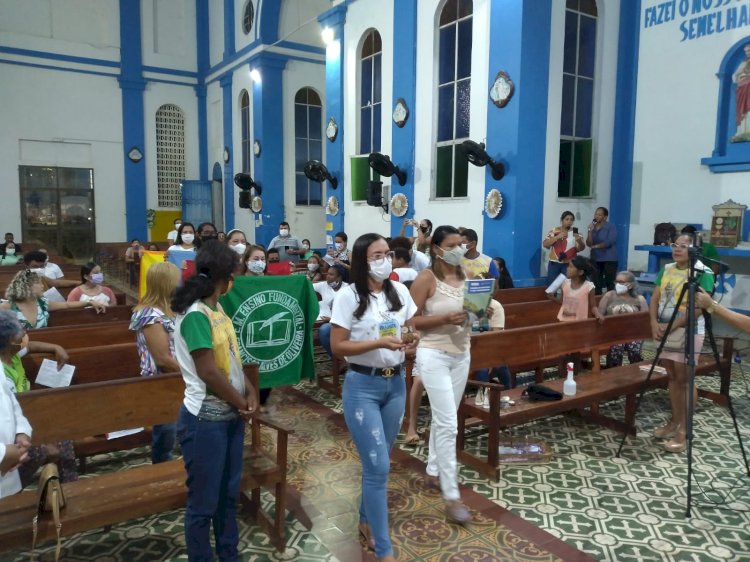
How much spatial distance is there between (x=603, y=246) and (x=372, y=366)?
7233 millimetres

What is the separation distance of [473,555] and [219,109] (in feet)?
57.2

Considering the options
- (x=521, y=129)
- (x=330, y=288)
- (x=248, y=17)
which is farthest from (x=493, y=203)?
(x=248, y=17)

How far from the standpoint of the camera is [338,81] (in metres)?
12.5

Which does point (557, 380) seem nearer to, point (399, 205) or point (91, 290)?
point (91, 290)

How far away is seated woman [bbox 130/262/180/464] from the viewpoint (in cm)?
336

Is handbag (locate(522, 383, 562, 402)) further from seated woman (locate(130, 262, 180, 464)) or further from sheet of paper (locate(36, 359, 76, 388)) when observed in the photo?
sheet of paper (locate(36, 359, 76, 388))

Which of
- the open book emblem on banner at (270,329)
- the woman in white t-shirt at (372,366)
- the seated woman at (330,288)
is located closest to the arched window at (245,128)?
the seated woman at (330,288)

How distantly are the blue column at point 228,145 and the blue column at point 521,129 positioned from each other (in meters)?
10.4

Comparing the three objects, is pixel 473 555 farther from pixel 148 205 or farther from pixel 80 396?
pixel 148 205

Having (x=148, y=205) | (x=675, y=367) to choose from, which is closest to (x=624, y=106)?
(x=675, y=367)

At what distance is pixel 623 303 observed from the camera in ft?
19.5

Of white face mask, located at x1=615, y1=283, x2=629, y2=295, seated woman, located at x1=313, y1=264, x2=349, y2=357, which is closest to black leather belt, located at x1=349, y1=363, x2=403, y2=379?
seated woman, located at x1=313, y1=264, x2=349, y2=357

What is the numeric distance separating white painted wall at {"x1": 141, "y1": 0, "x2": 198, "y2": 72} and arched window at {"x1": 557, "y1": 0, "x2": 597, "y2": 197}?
13062 mm

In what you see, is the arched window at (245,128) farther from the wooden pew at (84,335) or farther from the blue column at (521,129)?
the wooden pew at (84,335)
